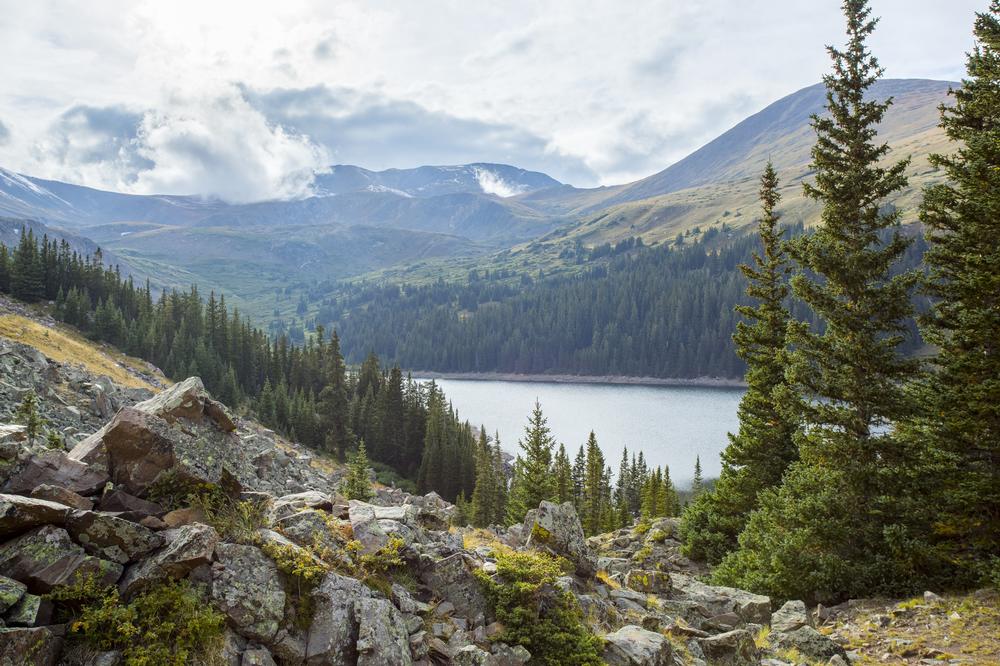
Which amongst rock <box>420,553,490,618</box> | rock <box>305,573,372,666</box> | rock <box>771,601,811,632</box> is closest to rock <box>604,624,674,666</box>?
rock <box>420,553,490,618</box>

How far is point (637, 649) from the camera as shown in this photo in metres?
11.6

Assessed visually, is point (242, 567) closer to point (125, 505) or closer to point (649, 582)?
point (125, 505)

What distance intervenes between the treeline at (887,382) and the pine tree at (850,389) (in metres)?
0.05

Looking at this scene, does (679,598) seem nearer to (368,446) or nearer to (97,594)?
(97,594)

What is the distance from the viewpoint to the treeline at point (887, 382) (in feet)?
53.7

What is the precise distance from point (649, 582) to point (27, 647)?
16.9 meters

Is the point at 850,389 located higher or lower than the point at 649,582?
higher

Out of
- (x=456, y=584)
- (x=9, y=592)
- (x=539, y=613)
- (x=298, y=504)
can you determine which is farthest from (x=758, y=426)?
(x=9, y=592)

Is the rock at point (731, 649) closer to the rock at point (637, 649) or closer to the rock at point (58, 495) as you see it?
the rock at point (637, 649)

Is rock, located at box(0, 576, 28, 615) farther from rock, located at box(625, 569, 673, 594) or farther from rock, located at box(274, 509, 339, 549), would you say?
rock, located at box(625, 569, 673, 594)

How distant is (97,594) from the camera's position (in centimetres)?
797

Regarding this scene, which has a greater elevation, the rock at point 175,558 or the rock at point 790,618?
the rock at point 175,558

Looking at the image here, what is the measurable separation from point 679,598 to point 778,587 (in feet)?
13.4

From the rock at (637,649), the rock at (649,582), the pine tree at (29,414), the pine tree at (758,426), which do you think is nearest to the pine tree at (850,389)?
the rock at (649,582)
